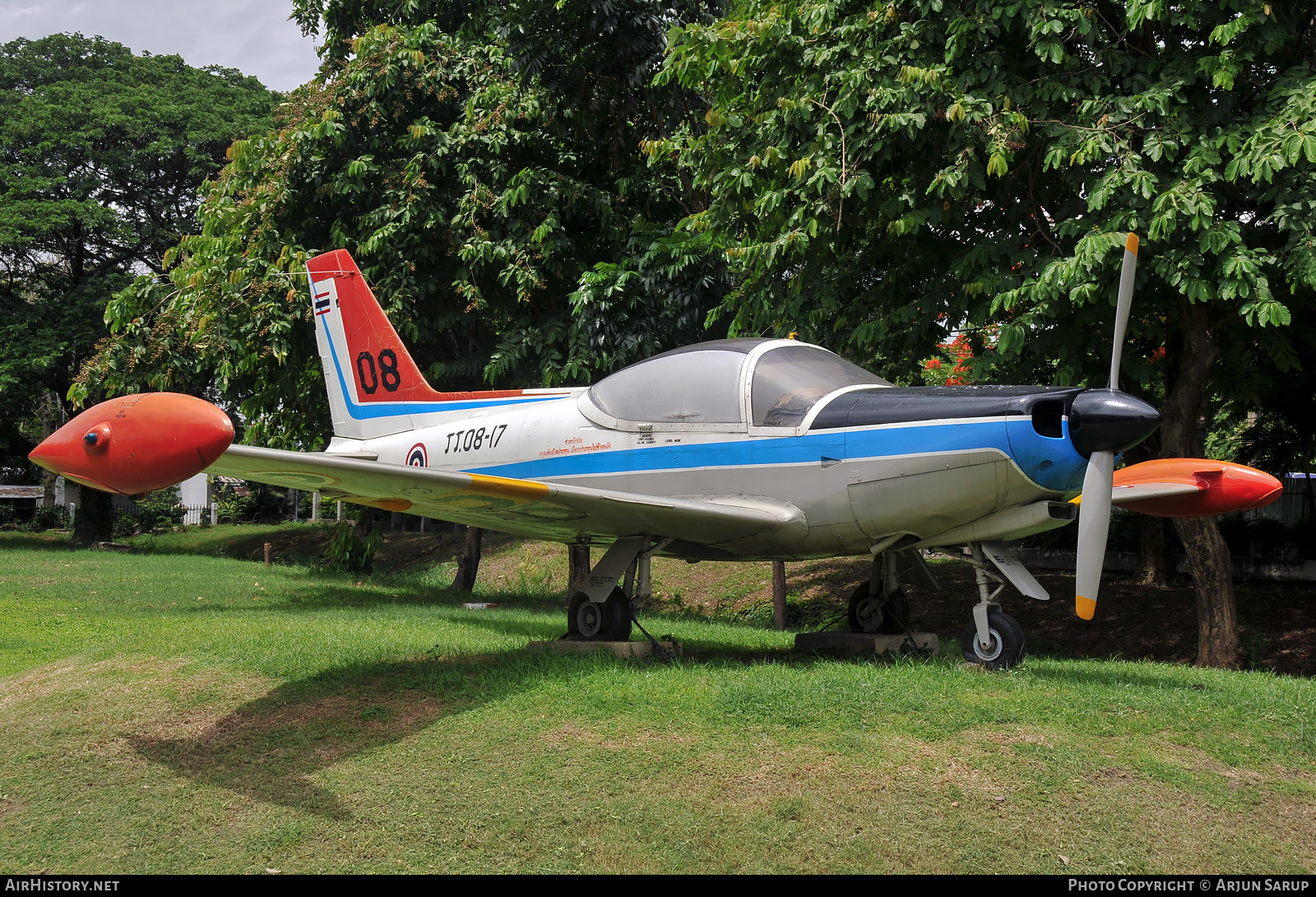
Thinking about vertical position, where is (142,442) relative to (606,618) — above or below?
above

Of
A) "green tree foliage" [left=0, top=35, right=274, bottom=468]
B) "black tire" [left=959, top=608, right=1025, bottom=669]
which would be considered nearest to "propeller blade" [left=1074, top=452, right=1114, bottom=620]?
"black tire" [left=959, top=608, right=1025, bottom=669]

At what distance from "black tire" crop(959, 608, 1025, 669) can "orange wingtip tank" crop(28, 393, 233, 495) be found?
17.2 ft

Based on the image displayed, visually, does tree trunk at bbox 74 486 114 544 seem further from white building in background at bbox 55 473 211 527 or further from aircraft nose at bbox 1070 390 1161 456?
aircraft nose at bbox 1070 390 1161 456

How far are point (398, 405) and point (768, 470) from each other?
557 centimetres

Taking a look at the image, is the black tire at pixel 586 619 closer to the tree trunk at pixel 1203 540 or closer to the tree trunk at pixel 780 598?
the tree trunk at pixel 780 598

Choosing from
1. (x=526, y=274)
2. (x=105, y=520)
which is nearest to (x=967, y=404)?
(x=526, y=274)

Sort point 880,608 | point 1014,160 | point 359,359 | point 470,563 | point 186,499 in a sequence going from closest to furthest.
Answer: point 880,608 < point 1014,160 < point 359,359 < point 470,563 < point 186,499

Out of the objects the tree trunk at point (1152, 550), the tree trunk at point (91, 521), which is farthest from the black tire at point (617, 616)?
the tree trunk at point (91, 521)

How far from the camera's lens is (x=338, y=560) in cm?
1873

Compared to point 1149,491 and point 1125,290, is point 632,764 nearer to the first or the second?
point 1125,290

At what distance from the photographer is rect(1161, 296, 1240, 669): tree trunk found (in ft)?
34.5

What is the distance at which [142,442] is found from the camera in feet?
15.0

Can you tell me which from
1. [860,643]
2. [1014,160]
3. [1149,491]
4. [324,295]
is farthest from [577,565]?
[1149,491]
